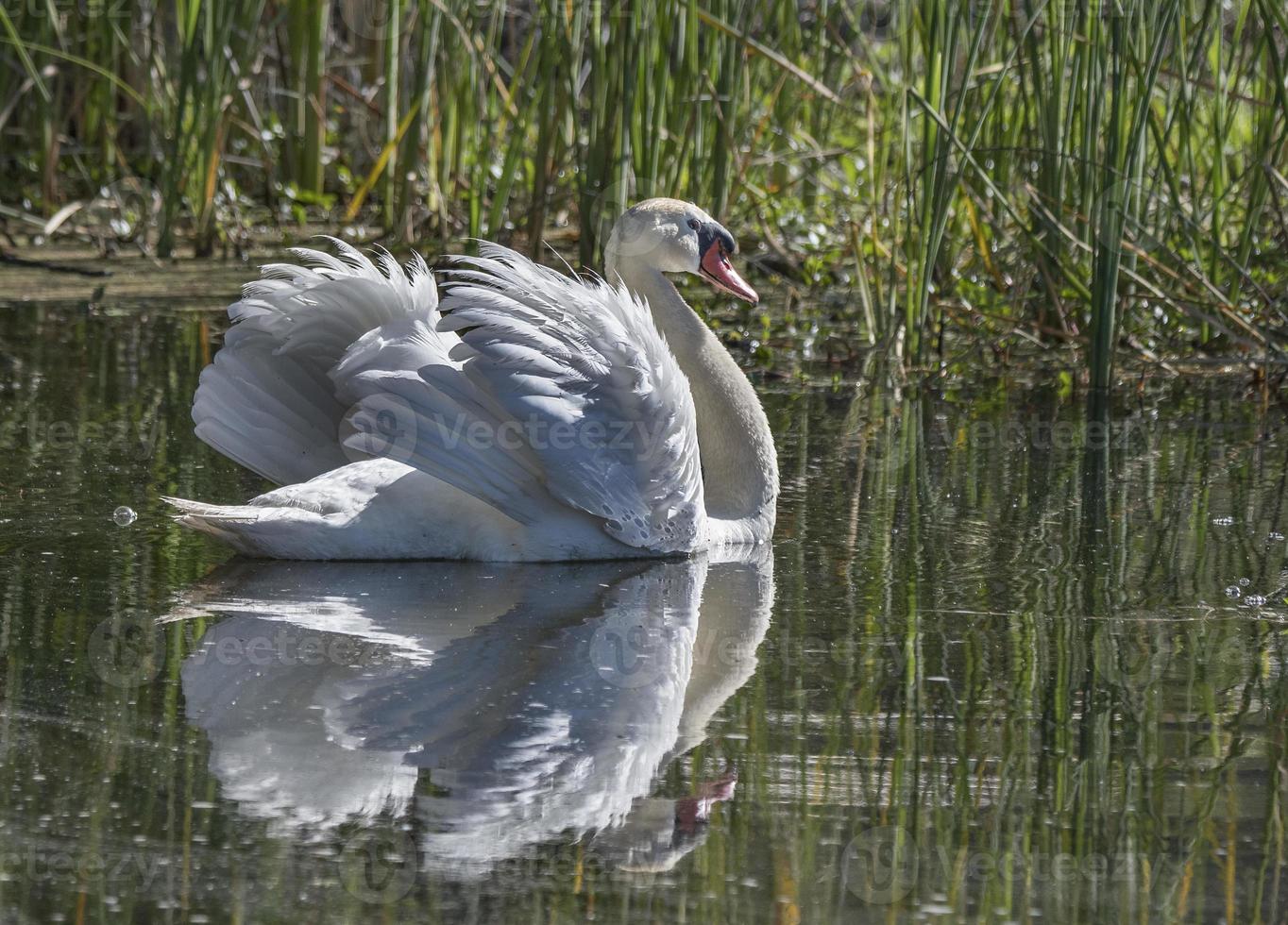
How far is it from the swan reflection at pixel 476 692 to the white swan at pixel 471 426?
11 cm

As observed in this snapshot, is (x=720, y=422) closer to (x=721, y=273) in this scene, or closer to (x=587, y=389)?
(x=721, y=273)

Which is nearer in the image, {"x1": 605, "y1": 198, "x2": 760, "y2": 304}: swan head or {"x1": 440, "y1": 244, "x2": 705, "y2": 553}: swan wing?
{"x1": 440, "y1": 244, "x2": 705, "y2": 553}: swan wing

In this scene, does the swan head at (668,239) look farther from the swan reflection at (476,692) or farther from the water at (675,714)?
the swan reflection at (476,692)

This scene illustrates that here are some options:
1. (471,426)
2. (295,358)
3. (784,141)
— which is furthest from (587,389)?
(784,141)

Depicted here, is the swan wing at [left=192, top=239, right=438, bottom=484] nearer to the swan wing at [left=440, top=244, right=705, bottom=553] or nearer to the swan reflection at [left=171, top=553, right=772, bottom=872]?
the swan wing at [left=440, top=244, right=705, bottom=553]

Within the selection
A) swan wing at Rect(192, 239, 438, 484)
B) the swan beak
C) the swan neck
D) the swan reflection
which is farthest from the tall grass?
the swan reflection

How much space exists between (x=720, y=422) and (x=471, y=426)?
3.00ft

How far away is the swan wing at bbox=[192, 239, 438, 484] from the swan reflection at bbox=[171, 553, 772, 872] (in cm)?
43

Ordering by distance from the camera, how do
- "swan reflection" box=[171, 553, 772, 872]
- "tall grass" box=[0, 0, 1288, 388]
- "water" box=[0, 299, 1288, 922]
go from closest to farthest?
"water" box=[0, 299, 1288, 922] → "swan reflection" box=[171, 553, 772, 872] → "tall grass" box=[0, 0, 1288, 388]

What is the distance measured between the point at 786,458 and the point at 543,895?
364 cm

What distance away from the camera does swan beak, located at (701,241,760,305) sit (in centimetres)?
563

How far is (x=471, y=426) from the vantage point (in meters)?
4.76

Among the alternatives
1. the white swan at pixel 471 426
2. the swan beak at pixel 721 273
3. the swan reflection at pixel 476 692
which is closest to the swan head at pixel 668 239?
the swan beak at pixel 721 273

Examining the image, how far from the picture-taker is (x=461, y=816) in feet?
10.5
